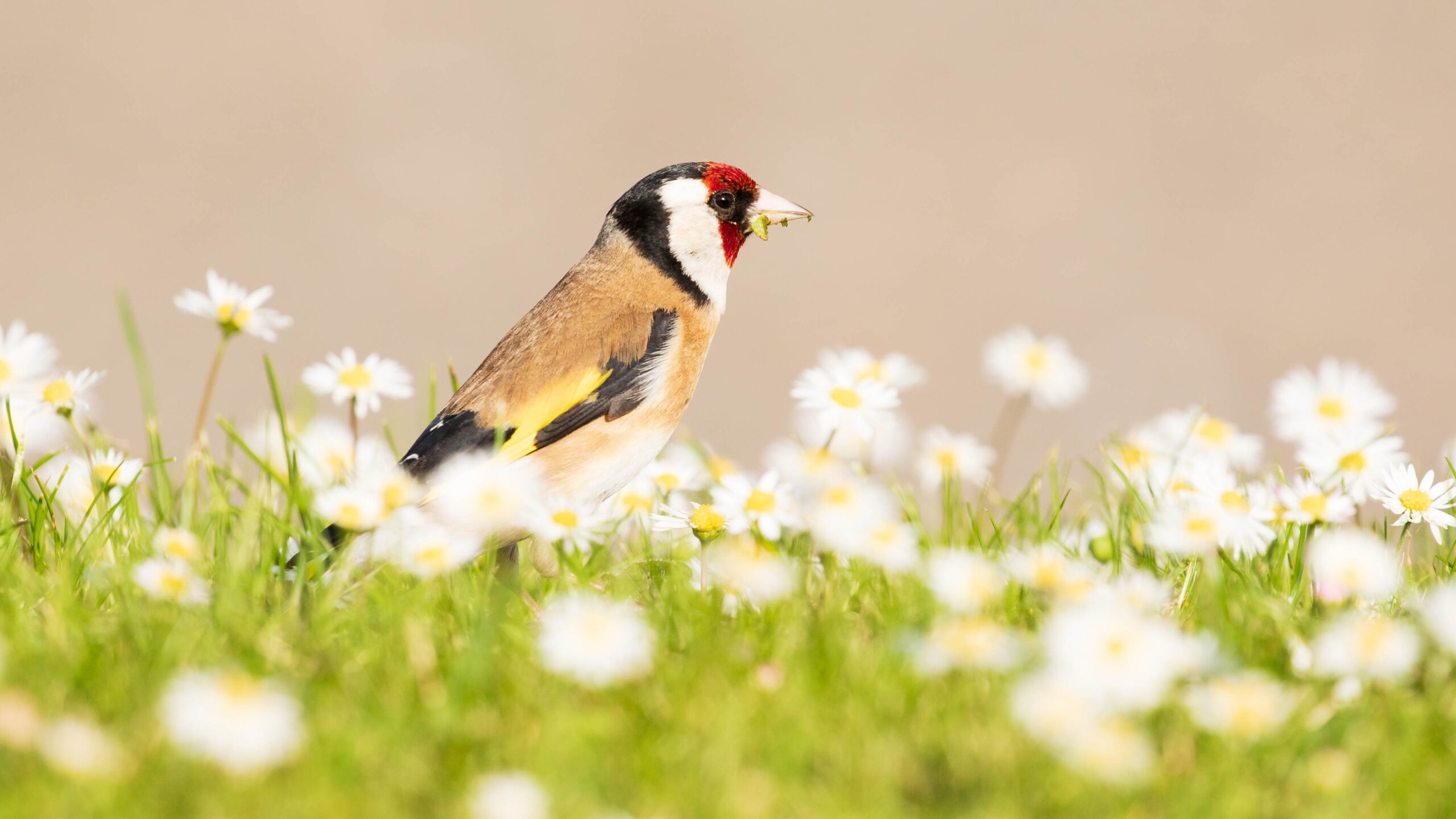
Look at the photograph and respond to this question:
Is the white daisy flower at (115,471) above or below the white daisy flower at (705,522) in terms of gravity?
above

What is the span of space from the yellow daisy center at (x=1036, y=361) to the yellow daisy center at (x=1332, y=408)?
0.90 m

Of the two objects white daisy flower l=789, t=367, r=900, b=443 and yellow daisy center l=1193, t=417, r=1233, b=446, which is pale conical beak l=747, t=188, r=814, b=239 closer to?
white daisy flower l=789, t=367, r=900, b=443

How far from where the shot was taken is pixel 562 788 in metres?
2.09

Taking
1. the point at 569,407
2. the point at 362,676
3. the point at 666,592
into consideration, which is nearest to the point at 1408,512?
the point at 666,592

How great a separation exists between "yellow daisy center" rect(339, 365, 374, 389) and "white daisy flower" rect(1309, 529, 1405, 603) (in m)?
2.62

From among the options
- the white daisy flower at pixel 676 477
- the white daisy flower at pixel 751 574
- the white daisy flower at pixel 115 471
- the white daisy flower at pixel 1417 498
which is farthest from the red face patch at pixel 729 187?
the white daisy flower at pixel 1417 498

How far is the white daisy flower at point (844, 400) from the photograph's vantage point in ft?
11.8

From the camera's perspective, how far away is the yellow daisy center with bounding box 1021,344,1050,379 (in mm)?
4445

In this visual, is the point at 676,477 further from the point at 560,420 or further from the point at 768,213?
the point at 768,213

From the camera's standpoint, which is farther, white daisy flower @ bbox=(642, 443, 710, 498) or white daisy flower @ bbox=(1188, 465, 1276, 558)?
white daisy flower @ bbox=(642, 443, 710, 498)

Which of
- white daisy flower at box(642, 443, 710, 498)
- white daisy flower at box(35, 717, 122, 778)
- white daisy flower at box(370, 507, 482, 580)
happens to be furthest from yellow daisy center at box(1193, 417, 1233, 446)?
white daisy flower at box(35, 717, 122, 778)

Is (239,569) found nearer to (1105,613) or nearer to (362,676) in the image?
(362,676)

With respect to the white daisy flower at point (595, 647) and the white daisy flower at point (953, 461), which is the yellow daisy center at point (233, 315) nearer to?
the white daisy flower at point (595, 647)

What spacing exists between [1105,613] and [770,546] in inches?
54.0
